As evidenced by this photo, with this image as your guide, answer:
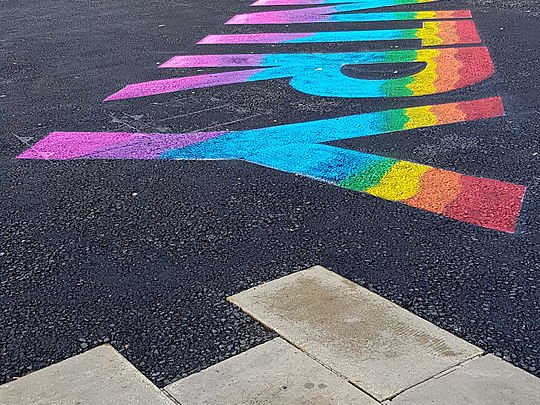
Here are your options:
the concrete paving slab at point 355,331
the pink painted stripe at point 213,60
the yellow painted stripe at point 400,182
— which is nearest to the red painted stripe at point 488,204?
the yellow painted stripe at point 400,182

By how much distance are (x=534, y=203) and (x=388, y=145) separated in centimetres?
146

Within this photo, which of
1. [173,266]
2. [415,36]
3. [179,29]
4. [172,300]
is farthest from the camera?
[179,29]

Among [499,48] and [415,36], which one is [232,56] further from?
[499,48]

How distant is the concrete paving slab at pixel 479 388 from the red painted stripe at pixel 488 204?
1484 mm

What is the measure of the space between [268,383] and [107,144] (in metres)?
3.68

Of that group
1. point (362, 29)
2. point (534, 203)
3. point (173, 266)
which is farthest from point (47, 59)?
point (534, 203)

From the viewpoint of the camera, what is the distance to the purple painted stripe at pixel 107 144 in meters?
5.82

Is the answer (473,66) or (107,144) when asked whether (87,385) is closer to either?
(107,144)

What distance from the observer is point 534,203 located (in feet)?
15.0

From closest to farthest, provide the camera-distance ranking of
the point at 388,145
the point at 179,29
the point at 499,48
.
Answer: the point at 388,145 → the point at 499,48 → the point at 179,29

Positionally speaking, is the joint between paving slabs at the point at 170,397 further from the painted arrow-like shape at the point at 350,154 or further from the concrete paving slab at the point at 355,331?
the painted arrow-like shape at the point at 350,154

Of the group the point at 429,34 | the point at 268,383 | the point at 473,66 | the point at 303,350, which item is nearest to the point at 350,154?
the point at 303,350

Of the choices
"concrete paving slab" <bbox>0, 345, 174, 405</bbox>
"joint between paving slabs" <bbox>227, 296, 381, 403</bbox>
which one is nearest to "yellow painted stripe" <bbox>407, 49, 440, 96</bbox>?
"joint between paving slabs" <bbox>227, 296, 381, 403</bbox>

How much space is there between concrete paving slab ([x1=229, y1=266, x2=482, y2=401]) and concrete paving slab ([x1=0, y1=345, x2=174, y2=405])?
2.20 ft
